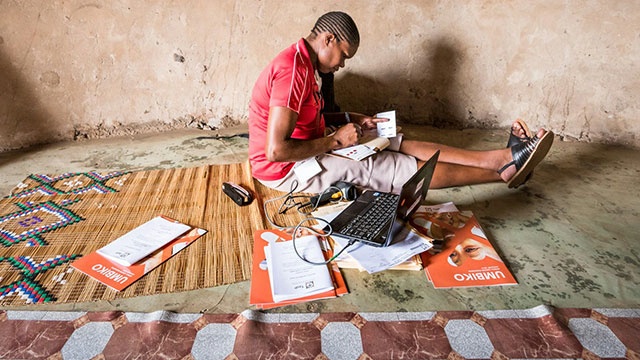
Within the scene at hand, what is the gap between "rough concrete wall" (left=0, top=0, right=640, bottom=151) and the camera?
9.18 ft

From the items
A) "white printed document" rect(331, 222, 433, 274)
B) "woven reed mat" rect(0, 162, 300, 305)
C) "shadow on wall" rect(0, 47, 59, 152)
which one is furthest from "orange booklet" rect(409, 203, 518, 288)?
"shadow on wall" rect(0, 47, 59, 152)

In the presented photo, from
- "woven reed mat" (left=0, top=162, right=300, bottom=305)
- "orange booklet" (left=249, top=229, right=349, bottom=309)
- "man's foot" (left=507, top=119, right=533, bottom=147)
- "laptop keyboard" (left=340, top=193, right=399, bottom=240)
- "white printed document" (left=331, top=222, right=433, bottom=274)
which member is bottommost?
"woven reed mat" (left=0, top=162, right=300, bottom=305)

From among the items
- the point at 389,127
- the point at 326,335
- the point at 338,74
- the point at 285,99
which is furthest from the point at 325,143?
the point at 338,74

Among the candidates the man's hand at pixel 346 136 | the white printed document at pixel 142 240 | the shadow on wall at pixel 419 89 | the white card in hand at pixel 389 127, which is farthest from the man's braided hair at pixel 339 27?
the shadow on wall at pixel 419 89

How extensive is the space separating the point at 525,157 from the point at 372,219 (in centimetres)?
101

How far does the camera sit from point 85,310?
142 cm

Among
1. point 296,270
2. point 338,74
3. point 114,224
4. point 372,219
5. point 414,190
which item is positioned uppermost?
point 338,74

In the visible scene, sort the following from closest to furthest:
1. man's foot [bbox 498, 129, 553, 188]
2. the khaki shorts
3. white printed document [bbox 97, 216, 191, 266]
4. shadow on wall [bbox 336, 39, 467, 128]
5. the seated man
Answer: white printed document [bbox 97, 216, 191, 266] → the seated man → man's foot [bbox 498, 129, 553, 188] → the khaki shorts → shadow on wall [bbox 336, 39, 467, 128]

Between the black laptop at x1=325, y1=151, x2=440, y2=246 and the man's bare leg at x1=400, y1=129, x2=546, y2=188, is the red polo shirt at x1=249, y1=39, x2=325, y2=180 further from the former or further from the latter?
the man's bare leg at x1=400, y1=129, x2=546, y2=188

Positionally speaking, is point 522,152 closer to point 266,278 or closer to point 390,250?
point 390,250

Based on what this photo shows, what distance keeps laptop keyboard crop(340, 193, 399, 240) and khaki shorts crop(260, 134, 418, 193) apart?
27 centimetres

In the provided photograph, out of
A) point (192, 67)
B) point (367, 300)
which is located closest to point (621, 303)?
point (367, 300)

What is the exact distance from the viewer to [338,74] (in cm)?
323

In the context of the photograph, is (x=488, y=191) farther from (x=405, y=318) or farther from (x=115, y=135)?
(x=115, y=135)
